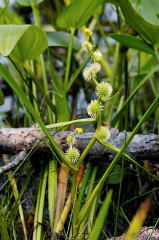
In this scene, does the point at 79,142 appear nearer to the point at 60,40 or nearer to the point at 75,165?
the point at 75,165

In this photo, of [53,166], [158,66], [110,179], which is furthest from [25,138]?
[158,66]

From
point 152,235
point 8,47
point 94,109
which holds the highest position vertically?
point 8,47

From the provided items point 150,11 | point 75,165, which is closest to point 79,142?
point 75,165

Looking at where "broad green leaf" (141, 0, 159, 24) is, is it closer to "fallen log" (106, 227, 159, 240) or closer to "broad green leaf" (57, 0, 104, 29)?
"broad green leaf" (57, 0, 104, 29)

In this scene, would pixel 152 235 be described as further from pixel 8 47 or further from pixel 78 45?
pixel 78 45

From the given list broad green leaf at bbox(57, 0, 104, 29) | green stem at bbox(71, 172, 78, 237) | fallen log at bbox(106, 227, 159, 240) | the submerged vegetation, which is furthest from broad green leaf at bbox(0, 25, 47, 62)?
fallen log at bbox(106, 227, 159, 240)
